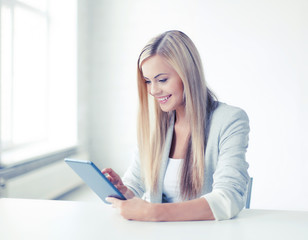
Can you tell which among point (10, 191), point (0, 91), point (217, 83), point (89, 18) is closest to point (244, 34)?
point (217, 83)

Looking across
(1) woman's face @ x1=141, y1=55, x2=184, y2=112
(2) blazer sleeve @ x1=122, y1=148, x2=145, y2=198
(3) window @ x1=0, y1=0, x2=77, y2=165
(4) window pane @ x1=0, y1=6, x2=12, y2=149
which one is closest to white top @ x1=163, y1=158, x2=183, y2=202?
(2) blazer sleeve @ x1=122, y1=148, x2=145, y2=198

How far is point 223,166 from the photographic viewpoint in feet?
3.99

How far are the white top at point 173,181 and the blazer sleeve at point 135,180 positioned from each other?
12 centimetres

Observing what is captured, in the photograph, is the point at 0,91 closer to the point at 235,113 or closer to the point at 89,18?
the point at 89,18

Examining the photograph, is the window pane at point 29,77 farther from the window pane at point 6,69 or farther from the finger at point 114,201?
the finger at point 114,201

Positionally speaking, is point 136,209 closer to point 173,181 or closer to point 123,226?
point 123,226

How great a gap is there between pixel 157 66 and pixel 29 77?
2.35 m

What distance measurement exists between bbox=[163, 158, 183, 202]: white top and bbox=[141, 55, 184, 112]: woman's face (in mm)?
229

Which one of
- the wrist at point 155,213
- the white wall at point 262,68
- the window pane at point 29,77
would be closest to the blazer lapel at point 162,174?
the wrist at point 155,213

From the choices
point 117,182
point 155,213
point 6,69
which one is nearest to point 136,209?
point 155,213

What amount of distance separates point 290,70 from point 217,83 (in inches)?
28.9

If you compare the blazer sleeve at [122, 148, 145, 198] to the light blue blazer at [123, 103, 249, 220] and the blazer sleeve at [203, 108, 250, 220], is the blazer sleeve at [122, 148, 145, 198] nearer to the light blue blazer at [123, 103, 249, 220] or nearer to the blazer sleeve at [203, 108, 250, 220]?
the light blue blazer at [123, 103, 249, 220]

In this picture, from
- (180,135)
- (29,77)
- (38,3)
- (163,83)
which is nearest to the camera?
(163,83)

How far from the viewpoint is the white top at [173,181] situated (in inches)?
57.4
